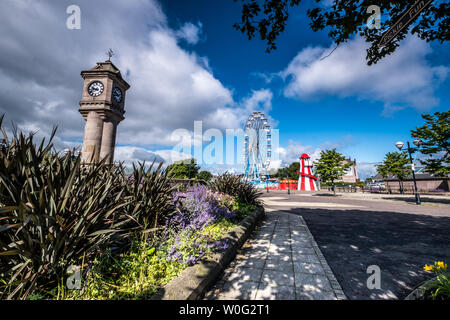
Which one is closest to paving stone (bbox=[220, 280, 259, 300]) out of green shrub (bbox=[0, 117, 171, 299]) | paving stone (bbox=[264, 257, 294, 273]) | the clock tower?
paving stone (bbox=[264, 257, 294, 273])

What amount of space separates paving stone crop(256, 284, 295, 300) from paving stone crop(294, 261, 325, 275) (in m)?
0.62

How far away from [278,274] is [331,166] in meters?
20.4

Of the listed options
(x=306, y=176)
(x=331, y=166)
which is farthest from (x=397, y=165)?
(x=306, y=176)

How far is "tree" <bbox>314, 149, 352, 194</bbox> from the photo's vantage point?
1973 cm

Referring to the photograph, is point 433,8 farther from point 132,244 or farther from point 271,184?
point 271,184

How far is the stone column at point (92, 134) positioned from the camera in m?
8.69

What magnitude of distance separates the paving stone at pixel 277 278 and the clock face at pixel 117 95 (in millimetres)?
10995

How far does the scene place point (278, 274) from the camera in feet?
9.77

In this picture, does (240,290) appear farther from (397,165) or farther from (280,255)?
(397,165)

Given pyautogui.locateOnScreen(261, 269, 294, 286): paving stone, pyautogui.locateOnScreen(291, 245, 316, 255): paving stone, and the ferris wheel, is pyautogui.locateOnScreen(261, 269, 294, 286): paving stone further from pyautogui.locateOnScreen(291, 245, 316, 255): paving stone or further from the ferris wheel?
the ferris wheel

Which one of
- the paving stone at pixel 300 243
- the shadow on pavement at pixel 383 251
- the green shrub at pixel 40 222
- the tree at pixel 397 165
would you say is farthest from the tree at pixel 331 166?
the green shrub at pixel 40 222

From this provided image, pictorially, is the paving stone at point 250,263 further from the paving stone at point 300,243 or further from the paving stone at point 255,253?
the paving stone at point 300,243
